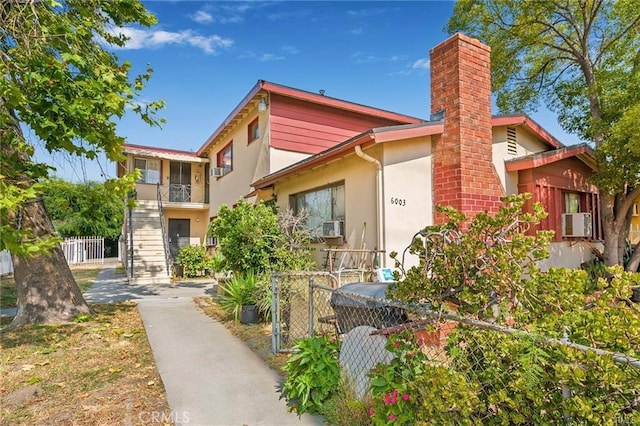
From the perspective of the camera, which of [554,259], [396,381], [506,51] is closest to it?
[396,381]

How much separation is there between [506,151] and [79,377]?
28.9 feet

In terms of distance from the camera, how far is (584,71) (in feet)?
34.2

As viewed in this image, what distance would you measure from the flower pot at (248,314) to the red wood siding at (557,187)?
21.4 feet

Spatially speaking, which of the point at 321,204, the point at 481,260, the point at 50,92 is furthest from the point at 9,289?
the point at 481,260

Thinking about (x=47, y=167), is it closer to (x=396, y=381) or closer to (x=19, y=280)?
(x=19, y=280)

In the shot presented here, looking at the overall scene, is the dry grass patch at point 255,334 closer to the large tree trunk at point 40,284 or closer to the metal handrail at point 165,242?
the large tree trunk at point 40,284

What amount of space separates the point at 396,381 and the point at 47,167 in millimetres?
5987

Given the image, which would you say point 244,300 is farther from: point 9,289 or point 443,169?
point 9,289

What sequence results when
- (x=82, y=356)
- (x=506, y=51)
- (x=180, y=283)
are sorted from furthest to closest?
1. (x=180, y=283)
2. (x=506, y=51)
3. (x=82, y=356)

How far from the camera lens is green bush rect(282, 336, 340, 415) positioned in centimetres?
325

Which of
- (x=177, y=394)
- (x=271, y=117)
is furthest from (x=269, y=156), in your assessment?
(x=177, y=394)

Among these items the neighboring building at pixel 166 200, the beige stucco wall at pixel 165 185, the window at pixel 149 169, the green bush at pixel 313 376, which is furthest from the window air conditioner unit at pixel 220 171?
the green bush at pixel 313 376

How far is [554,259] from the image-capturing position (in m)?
8.52

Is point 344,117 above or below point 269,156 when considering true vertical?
above
